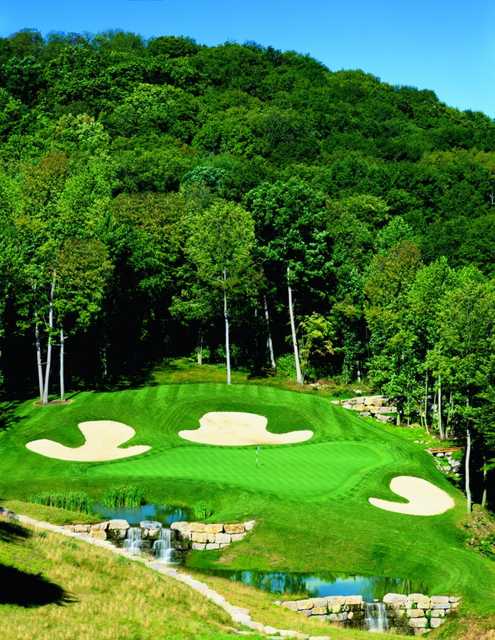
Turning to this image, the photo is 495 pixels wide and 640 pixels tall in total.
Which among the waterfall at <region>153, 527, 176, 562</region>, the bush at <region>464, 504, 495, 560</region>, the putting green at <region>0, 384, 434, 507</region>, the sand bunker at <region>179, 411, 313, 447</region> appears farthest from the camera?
the sand bunker at <region>179, 411, 313, 447</region>

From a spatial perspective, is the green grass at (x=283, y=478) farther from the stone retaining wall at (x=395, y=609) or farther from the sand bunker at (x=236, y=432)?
the stone retaining wall at (x=395, y=609)

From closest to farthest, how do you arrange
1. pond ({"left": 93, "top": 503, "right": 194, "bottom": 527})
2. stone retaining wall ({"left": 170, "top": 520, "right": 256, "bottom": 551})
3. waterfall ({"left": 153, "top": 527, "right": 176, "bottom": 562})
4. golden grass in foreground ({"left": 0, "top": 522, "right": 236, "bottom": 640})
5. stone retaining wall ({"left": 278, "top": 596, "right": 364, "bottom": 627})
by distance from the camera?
golden grass in foreground ({"left": 0, "top": 522, "right": 236, "bottom": 640}) → stone retaining wall ({"left": 278, "top": 596, "right": 364, "bottom": 627}) → waterfall ({"left": 153, "top": 527, "right": 176, "bottom": 562}) → stone retaining wall ({"left": 170, "top": 520, "right": 256, "bottom": 551}) → pond ({"left": 93, "top": 503, "right": 194, "bottom": 527})

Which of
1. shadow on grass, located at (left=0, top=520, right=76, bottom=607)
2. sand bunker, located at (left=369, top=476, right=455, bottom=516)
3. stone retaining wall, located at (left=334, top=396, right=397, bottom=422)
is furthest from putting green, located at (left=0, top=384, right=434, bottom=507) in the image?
shadow on grass, located at (left=0, top=520, right=76, bottom=607)

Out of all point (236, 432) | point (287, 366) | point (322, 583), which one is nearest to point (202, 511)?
point (322, 583)

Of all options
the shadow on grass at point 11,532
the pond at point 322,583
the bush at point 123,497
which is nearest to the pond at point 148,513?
the bush at point 123,497

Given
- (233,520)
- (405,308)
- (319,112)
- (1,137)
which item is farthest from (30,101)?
(233,520)

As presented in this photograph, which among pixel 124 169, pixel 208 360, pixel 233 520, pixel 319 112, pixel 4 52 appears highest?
pixel 4 52

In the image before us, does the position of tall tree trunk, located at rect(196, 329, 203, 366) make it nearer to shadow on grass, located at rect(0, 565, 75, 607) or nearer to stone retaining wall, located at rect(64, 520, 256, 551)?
stone retaining wall, located at rect(64, 520, 256, 551)

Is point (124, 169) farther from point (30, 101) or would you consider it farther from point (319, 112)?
point (319, 112)
